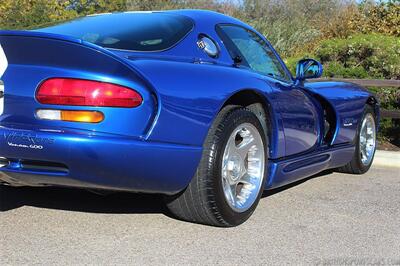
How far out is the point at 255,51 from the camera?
16.6ft

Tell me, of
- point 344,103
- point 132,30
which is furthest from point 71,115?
point 344,103

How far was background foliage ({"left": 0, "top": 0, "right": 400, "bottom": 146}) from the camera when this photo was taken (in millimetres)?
10898

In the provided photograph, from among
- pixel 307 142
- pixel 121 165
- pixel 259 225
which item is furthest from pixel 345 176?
pixel 121 165

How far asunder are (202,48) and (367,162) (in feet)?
10.7

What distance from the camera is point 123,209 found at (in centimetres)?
450

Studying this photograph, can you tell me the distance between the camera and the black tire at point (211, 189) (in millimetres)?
3801

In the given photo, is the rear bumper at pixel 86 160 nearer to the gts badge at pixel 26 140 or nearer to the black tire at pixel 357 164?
the gts badge at pixel 26 140

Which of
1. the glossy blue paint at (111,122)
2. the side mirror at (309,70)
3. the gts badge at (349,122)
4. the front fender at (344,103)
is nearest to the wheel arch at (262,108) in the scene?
the glossy blue paint at (111,122)

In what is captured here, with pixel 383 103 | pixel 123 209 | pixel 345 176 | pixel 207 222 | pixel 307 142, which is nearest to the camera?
pixel 207 222

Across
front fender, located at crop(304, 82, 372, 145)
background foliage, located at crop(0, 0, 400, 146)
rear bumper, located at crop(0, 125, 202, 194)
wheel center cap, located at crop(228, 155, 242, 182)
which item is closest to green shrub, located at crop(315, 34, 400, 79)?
background foliage, located at crop(0, 0, 400, 146)

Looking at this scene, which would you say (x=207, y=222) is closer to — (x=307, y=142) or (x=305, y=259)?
(x=305, y=259)

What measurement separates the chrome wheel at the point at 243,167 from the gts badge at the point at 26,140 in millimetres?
1276

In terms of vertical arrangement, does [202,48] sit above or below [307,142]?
above

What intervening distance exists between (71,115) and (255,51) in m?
2.20
